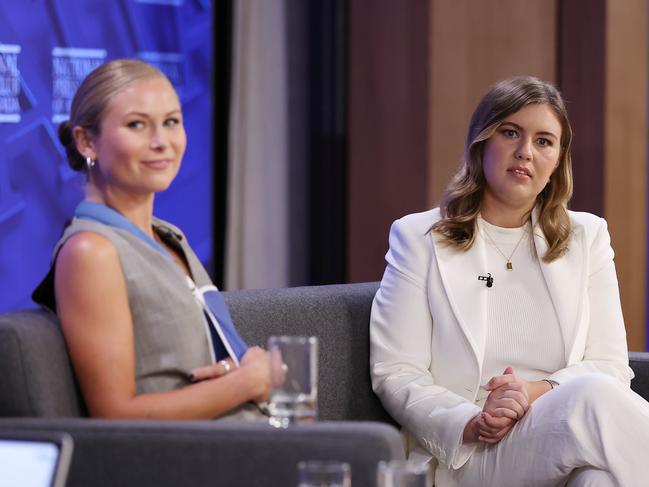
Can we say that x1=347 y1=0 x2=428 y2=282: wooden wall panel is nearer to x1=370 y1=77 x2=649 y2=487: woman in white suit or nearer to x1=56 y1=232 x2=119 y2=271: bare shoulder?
x1=370 y1=77 x2=649 y2=487: woman in white suit

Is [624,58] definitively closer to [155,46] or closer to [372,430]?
[155,46]

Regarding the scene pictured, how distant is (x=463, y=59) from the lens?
557 centimetres

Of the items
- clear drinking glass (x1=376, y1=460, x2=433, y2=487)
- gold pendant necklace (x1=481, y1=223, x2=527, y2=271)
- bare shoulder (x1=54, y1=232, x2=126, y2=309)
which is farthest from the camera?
gold pendant necklace (x1=481, y1=223, x2=527, y2=271)

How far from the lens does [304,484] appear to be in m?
1.83

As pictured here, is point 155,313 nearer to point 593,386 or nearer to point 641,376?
point 593,386

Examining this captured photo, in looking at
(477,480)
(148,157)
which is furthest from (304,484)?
(477,480)

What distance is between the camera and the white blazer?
3215 mm

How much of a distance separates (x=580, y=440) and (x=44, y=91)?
288cm

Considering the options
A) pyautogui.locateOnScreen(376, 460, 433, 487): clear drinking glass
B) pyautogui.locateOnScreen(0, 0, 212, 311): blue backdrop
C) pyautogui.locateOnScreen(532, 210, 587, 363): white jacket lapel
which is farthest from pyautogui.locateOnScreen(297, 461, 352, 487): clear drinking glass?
pyautogui.locateOnScreen(0, 0, 212, 311): blue backdrop

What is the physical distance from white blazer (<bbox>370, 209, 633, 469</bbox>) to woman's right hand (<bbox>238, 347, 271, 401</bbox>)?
0.75 m

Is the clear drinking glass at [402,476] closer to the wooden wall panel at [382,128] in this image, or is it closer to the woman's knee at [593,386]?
the woman's knee at [593,386]

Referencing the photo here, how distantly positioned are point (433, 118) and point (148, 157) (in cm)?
321

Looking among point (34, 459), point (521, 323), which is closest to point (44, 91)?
point (521, 323)

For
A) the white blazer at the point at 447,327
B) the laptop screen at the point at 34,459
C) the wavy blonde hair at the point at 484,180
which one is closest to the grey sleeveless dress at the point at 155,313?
the laptop screen at the point at 34,459
